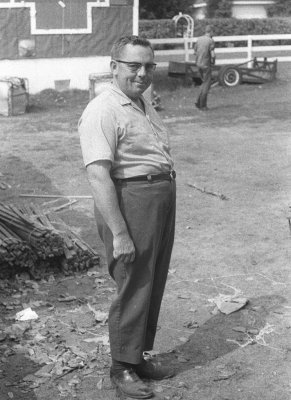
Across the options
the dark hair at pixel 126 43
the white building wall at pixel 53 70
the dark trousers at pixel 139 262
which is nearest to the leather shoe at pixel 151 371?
the dark trousers at pixel 139 262

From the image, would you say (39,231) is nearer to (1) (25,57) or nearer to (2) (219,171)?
(2) (219,171)

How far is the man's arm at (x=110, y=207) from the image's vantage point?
14.9ft

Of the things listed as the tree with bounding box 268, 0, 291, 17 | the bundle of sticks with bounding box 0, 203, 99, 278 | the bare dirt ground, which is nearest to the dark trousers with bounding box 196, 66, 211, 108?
the bare dirt ground

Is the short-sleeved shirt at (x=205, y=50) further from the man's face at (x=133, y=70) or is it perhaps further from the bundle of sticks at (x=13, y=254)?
the man's face at (x=133, y=70)

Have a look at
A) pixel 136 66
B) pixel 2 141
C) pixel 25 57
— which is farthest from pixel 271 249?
pixel 25 57

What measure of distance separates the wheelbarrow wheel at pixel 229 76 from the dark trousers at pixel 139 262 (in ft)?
59.0

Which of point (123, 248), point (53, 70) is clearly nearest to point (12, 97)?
point (53, 70)

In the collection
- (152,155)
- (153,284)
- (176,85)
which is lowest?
(176,85)

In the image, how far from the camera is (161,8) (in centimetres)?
3606

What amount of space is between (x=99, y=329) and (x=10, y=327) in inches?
29.5

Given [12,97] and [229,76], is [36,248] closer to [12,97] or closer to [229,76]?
[12,97]

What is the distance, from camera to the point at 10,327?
615cm

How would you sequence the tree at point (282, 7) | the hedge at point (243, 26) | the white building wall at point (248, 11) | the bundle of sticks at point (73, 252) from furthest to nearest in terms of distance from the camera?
the white building wall at point (248, 11)
the tree at point (282, 7)
the hedge at point (243, 26)
the bundle of sticks at point (73, 252)

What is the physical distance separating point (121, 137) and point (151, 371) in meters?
1.76
